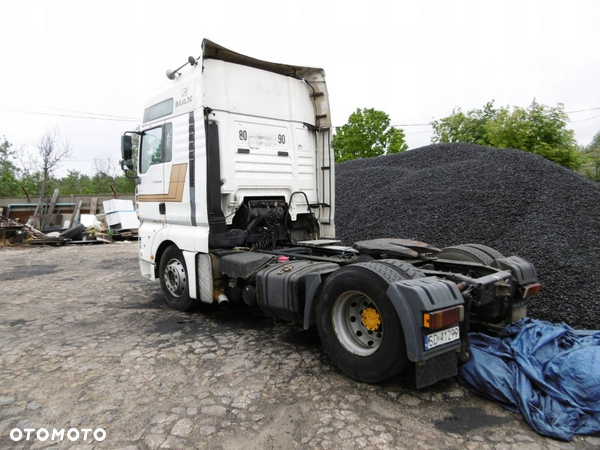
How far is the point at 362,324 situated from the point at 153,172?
4212mm

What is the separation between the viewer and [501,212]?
7598mm

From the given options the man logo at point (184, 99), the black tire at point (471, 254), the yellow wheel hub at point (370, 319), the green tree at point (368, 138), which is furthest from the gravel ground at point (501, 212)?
the green tree at point (368, 138)

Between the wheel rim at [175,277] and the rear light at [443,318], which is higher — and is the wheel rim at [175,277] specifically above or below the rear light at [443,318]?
below

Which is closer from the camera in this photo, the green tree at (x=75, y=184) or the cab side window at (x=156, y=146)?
the cab side window at (x=156, y=146)

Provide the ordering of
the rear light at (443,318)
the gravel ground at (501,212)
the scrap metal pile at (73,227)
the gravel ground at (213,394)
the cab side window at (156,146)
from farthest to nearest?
the scrap metal pile at (73,227) < the cab side window at (156,146) < the gravel ground at (501,212) < the rear light at (443,318) < the gravel ground at (213,394)

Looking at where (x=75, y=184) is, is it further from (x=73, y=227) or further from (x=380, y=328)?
(x=380, y=328)

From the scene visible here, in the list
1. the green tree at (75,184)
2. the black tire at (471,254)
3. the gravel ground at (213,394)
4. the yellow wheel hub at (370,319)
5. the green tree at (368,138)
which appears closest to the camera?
the gravel ground at (213,394)

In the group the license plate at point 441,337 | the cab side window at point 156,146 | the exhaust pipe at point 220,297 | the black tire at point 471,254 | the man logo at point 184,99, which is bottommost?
the exhaust pipe at point 220,297

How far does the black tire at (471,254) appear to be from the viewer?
14.3ft

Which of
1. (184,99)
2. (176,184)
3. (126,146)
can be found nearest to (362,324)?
(176,184)

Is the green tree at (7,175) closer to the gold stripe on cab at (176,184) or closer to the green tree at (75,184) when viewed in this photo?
the green tree at (75,184)

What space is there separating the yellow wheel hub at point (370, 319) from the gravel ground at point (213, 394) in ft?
1.65

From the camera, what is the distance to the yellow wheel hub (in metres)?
3.48

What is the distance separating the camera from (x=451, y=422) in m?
2.96
